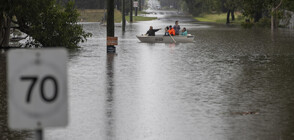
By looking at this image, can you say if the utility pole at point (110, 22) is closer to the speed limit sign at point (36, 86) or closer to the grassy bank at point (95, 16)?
the speed limit sign at point (36, 86)

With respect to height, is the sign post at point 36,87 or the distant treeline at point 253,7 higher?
the distant treeline at point 253,7

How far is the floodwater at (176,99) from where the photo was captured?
10.0m

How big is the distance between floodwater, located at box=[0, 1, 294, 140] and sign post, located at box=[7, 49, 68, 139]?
16.5 ft

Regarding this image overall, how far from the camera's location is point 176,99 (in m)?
13.8

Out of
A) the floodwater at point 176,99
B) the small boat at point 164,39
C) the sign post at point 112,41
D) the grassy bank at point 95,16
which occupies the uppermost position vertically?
the grassy bank at point 95,16

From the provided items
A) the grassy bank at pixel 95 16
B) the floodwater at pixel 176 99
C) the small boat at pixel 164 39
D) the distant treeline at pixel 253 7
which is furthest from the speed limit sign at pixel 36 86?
the grassy bank at pixel 95 16

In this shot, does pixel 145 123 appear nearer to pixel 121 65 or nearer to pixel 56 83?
pixel 56 83

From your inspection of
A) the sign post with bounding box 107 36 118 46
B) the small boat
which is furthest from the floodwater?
the small boat

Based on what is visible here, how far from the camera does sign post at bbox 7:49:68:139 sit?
4492 millimetres

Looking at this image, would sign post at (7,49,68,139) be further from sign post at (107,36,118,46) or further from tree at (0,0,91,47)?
sign post at (107,36,118,46)

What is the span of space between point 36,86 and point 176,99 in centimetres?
948

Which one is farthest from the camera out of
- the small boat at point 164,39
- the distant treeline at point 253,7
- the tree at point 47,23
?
the distant treeline at point 253,7

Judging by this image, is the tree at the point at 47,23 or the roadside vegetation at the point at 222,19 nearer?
the tree at the point at 47,23

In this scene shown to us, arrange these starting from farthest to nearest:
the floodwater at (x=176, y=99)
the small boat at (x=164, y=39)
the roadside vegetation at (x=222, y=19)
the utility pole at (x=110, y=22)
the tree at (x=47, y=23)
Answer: the roadside vegetation at (x=222, y=19), the small boat at (x=164, y=39), the tree at (x=47, y=23), the utility pole at (x=110, y=22), the floodwater at (x=176, y=99)
